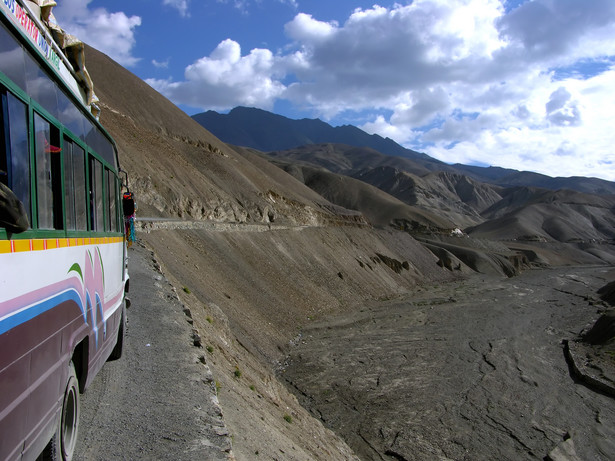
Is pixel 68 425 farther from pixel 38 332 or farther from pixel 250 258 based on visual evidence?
pixel 250 258

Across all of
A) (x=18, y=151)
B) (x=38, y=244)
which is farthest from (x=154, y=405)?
(x=18, y=151)

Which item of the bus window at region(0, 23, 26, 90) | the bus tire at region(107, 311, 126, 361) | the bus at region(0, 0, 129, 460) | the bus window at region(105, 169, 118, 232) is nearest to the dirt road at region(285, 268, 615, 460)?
the bus tire at region(107, 311, 126, 361)

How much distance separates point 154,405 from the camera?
7.00 metres

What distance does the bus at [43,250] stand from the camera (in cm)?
313

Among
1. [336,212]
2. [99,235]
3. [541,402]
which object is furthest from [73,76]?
[336,212]

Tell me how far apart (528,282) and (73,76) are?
221 feet

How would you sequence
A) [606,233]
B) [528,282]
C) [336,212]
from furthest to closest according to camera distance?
[606,233]
[336,212]
[528,282]

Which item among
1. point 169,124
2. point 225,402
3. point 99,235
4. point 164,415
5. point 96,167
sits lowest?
point 225,402

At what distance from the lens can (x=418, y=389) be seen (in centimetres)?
2044

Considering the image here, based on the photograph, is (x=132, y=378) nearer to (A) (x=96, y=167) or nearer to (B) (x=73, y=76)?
(A) (x=96, y=167)

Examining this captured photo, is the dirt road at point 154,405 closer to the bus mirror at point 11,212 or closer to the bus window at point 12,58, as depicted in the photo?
the bus mirror at point 11,212

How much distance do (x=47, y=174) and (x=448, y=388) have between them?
19805mm

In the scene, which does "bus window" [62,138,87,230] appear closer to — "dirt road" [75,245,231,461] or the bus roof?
the bus roof

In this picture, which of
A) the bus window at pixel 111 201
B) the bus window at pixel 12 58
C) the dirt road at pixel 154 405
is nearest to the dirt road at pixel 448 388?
the dirt road at pixel 154 405
